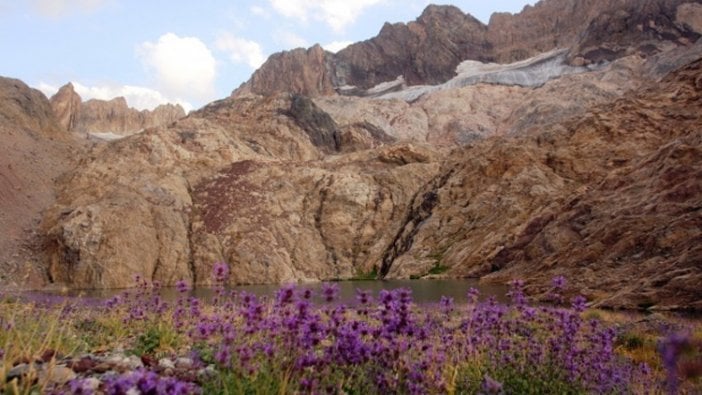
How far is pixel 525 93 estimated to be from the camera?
142m

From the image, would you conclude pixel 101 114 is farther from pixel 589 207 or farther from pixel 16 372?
pixel 16 372

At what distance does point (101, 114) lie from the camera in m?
169

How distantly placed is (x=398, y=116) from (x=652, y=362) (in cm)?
12934

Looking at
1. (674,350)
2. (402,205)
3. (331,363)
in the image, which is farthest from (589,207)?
(674,350)

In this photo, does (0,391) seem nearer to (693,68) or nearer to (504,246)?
(504,246)

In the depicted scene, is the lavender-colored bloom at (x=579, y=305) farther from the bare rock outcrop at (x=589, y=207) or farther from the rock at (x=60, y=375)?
the bare rock outcrop at (x=589, y=207)

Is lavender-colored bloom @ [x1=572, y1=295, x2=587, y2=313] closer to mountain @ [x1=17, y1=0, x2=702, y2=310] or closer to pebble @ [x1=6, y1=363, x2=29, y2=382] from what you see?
pebble @ [x1=6, y1=363, x2=29, y2=382]

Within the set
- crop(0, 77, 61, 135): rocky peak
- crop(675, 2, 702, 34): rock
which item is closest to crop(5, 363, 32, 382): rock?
crop(0, 77, 61, 135): rocky peak

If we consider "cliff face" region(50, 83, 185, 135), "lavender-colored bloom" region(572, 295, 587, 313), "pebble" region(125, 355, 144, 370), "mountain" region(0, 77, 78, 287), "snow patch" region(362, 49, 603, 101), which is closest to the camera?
"pebble" region(125, 355, 144, 370)

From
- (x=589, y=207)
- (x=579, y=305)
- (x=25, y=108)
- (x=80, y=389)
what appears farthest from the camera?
(x=25, y=108)

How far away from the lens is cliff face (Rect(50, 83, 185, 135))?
159m

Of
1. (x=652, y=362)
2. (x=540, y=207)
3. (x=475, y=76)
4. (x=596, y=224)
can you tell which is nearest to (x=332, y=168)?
(x=540, y=207)

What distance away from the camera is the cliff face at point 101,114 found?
520 ft

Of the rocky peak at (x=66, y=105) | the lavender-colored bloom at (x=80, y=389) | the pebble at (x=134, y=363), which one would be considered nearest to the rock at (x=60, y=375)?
the pebble at (x=134, y=363)
